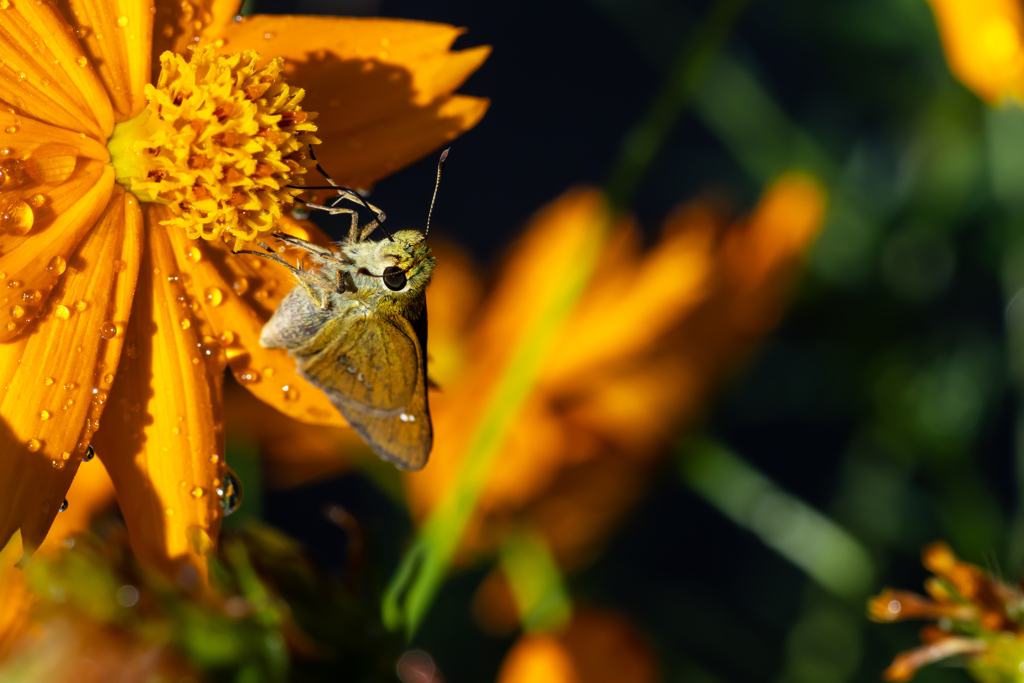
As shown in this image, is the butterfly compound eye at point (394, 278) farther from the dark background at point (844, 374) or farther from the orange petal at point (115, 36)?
the dark background at point (844, 374)

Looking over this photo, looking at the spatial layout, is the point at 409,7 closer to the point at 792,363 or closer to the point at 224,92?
the point at 792,363

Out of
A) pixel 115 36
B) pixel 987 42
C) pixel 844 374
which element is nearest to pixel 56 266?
pixel 115 36

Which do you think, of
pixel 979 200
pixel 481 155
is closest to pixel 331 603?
pixel 979 200

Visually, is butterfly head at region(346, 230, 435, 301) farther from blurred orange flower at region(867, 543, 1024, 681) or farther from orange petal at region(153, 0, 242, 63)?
blurred orange flower at region(867, 543, 1024, 681)

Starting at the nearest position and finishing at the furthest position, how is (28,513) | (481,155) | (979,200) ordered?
1. (28,513)
2. (979,200)
3. (481,155)

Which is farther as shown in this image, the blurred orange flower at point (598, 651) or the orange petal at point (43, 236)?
the blurred orange flower at point (598, 651)

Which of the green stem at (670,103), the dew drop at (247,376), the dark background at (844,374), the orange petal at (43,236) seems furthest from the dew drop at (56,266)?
the dark background at (844,374)

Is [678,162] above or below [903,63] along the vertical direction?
below
